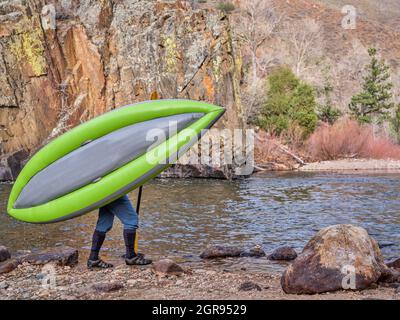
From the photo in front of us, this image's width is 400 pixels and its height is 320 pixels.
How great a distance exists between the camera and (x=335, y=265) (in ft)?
21.0

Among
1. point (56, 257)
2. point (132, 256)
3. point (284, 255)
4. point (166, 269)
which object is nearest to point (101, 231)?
point (132, 256)

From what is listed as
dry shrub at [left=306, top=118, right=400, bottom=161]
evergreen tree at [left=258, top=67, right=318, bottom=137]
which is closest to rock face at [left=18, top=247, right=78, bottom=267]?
dry shrub at [left=306, top=118, right=400, bottom=161]

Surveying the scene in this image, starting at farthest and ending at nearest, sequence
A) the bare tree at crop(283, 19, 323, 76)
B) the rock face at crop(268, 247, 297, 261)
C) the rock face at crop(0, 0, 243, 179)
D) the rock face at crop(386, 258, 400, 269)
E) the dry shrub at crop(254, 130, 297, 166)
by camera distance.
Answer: the bare tree at crop(283, 19, 323, 76)
the dry shrub at crop(254, 130, 297, 166)
the rock face at crop(0, 0, 243, 179)
the rock face at crop(268, 247, 297, 261)
the rock face at crop(386, 258, 400, 269)

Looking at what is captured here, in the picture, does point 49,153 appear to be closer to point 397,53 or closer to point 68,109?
point 68,109

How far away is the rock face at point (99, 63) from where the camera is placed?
25484 mm

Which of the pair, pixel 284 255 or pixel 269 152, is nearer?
pixel 284 255

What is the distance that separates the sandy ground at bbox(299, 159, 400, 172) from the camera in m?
29.5

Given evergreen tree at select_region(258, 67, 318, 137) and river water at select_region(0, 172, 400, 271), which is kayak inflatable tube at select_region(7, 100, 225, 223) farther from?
evergreen tree at select_region(258, 67, 318, 137)

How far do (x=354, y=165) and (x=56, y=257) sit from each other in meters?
24.0

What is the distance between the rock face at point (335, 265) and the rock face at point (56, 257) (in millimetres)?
3228

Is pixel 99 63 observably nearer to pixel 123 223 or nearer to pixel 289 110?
pixel 289 110

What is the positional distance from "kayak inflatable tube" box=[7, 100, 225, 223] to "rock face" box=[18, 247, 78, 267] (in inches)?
38.3

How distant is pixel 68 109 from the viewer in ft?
87.3
